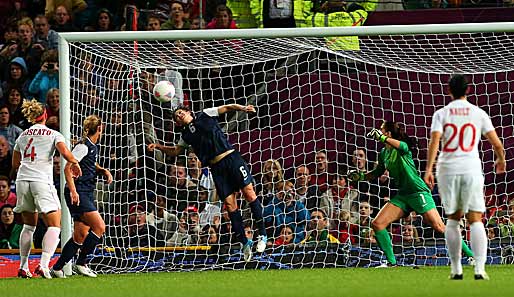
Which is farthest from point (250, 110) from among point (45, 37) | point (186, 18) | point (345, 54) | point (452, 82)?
point (45, 37)

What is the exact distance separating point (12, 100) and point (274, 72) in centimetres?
452

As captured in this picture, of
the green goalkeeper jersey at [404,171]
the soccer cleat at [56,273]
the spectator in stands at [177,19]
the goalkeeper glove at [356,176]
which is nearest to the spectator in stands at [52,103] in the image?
the spectator in stands at [177,19]

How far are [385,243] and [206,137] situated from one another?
8.78ft

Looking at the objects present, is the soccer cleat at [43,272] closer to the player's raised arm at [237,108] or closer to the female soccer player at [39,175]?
the female soccer player at [39,175]

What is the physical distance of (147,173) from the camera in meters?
16.8

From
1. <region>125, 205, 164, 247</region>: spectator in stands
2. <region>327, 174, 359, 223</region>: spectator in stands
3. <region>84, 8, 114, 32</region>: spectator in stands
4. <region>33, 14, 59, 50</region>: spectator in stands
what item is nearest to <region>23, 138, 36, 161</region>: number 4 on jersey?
<region>125, 205, 164, 247</region>: spectator in stands

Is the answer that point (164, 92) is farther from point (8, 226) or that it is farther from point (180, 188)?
point (8, 226)

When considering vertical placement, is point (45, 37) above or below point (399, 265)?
above

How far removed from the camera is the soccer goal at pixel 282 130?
621 inches

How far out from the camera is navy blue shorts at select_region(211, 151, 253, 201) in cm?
1491

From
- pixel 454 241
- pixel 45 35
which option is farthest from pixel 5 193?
pixel 454 241

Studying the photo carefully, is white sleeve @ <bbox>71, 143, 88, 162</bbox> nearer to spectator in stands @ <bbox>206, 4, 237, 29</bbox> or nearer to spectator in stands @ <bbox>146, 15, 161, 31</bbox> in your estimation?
spectator in stands @ <bbox>146, 15, 161, 31</bbox>

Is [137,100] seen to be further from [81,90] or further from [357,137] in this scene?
[357,137]

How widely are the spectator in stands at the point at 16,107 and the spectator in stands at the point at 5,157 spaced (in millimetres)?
603
